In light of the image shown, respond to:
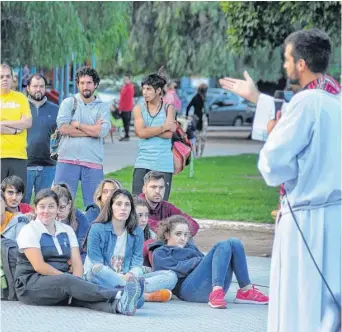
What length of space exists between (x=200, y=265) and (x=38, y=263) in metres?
1.46

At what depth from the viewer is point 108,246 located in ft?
31.1

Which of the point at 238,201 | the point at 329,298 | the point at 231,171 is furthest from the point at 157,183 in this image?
the point at 231,171

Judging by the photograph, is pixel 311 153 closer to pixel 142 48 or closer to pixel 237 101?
pixel 142 48

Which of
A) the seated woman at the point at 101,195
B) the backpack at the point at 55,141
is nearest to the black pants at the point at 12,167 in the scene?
the backpack at the point at 55,141

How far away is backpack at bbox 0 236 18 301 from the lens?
930 centimetres

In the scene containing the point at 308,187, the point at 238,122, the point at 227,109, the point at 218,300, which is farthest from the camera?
the point at 238,122

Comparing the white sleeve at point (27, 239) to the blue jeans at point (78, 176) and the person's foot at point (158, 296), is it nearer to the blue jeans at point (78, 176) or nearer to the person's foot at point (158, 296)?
the person's foot at point (158, 296)

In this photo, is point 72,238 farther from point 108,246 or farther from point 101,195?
point 101,195

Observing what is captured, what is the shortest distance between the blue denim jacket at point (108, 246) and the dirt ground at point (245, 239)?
3531 millimetres

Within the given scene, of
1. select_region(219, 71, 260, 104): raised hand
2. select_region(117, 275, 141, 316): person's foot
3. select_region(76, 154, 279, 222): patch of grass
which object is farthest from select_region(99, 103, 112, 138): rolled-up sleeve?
select_region(219, 71, 260, 104): raised hand

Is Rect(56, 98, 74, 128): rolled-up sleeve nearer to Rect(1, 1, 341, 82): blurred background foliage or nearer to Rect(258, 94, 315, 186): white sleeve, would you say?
Rect(258, 94, 315, 186): white sleeve

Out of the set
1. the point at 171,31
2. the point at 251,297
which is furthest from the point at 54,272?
the point at 171,31

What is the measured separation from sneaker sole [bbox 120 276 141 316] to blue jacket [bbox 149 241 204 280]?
3.36 feet

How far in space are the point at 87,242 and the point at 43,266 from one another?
624mm
